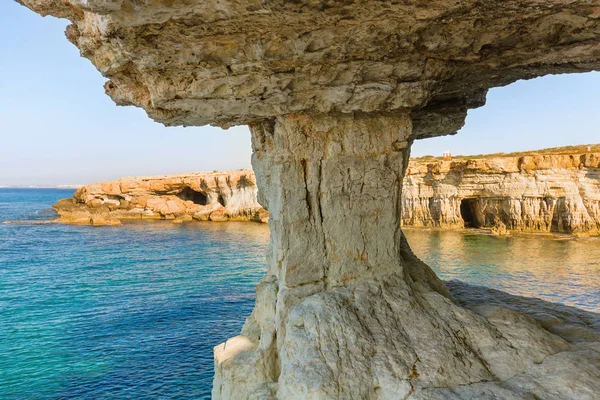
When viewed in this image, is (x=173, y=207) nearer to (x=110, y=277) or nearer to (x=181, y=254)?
(x=181, y=254)

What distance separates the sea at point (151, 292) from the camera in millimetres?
17625

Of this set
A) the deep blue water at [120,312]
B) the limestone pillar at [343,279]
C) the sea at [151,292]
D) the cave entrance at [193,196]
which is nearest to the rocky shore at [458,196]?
the cave entrance at [193,196]

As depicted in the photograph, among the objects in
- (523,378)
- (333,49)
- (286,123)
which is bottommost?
(523,378)

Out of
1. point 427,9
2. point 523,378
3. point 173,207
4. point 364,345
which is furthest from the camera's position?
point 173,207

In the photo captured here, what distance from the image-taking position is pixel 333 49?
720 centimetres

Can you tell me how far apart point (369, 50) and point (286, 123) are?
2551 millimetres

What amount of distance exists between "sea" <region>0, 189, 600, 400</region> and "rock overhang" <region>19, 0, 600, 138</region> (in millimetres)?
11428

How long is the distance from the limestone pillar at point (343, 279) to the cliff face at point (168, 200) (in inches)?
2210

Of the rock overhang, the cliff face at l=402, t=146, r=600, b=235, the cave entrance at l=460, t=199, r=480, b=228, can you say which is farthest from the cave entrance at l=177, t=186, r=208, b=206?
the rock overhang

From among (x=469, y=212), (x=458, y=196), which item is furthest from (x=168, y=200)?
(x=469, y=212)

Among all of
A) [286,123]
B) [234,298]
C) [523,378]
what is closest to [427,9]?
[286,123]

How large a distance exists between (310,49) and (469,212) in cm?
5274

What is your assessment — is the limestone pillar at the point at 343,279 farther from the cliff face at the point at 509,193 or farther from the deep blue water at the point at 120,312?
the cliff face at the point at 509,193

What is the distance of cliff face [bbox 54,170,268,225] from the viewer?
67500 mm
